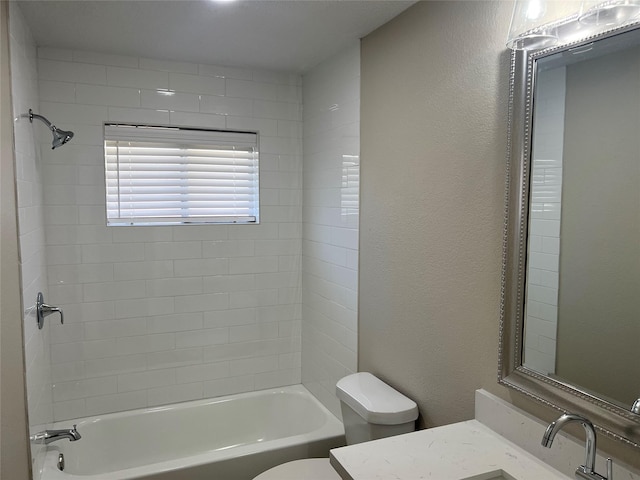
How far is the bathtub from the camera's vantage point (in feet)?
7.80

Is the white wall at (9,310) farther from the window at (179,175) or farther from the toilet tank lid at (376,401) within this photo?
the toilet tank lid at (376,401)

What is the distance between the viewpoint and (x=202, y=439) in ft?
10.0

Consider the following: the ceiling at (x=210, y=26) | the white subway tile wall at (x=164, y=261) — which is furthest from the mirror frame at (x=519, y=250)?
the white subway tile wall at (x=164, y=261)

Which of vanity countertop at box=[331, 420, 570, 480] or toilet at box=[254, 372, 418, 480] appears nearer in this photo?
vanity countertop at box=[331, 420, 570, 480]

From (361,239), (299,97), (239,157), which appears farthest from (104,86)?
(361,239)

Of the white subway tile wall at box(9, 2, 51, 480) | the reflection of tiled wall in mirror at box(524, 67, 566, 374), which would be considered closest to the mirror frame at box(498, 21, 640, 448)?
the reflection of tiled wall in mirror at box(524, 67, 566, 374)

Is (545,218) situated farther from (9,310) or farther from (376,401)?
(9,310)

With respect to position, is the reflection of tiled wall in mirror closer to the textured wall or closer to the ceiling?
the textured wall

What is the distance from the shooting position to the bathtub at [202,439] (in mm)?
2379

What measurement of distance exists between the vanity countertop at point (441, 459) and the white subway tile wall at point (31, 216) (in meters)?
1.42

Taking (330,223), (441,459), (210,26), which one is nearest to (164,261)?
(330,223)

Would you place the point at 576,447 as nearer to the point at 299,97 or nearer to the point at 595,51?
the point at 595,51

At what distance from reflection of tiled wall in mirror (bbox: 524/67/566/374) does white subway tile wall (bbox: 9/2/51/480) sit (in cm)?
191

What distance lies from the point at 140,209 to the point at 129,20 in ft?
3.65
